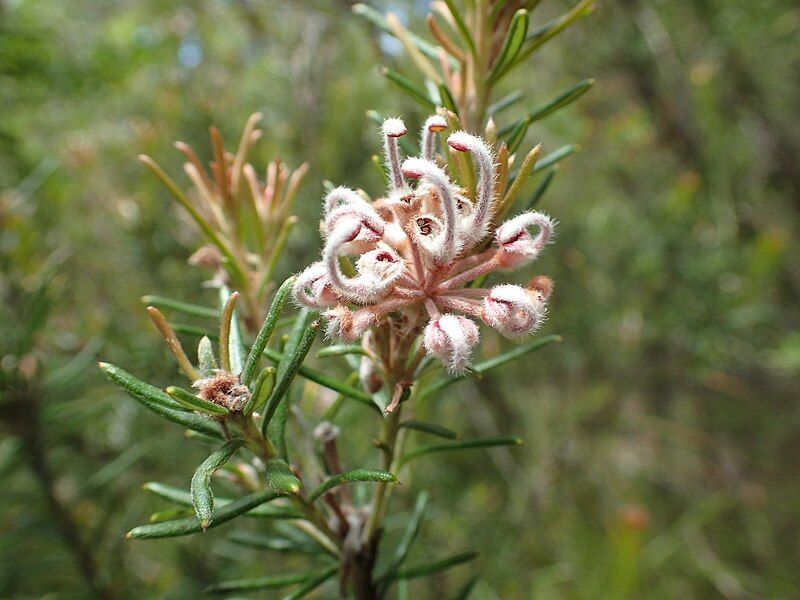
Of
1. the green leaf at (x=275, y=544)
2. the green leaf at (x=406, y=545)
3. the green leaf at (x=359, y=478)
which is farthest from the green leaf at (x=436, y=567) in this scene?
the green leaf at (x=359, y=478)

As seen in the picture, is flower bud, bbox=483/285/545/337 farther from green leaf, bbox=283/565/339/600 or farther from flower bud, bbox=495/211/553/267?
green leaf, bbox=283/565/339/600

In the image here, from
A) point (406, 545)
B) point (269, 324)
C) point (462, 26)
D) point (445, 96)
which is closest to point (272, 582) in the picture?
point (406, 545)

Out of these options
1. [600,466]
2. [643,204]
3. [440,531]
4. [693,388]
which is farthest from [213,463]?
[693,388]

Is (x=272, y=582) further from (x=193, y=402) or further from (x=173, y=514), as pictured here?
(x=193, y=402)

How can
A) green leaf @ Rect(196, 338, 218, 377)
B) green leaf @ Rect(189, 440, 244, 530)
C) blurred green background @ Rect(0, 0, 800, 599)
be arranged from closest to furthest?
green leaf @ Rect(189, 440, 244, 530) → green leaf @ Rect(196, 338, 218, 377) → blurred green background @ Rect(0, 0, 800, 599)

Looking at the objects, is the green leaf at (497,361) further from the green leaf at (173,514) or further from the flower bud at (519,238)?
the green leaf at (173,514)

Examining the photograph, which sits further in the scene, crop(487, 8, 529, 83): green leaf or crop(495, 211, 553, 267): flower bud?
crop(487, 8, 529, 83): green leaf

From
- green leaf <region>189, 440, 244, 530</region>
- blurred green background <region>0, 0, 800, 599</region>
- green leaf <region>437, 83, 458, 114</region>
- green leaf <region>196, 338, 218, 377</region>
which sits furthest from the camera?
blurred green background <region>0, 0, 800, 599</region>

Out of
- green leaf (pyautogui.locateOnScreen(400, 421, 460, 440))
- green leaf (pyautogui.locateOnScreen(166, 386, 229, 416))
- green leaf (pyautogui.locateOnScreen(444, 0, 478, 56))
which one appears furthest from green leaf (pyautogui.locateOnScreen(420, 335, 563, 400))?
green leaf (pyautogui.locateOnScreen(444, 0, 478, 56))
